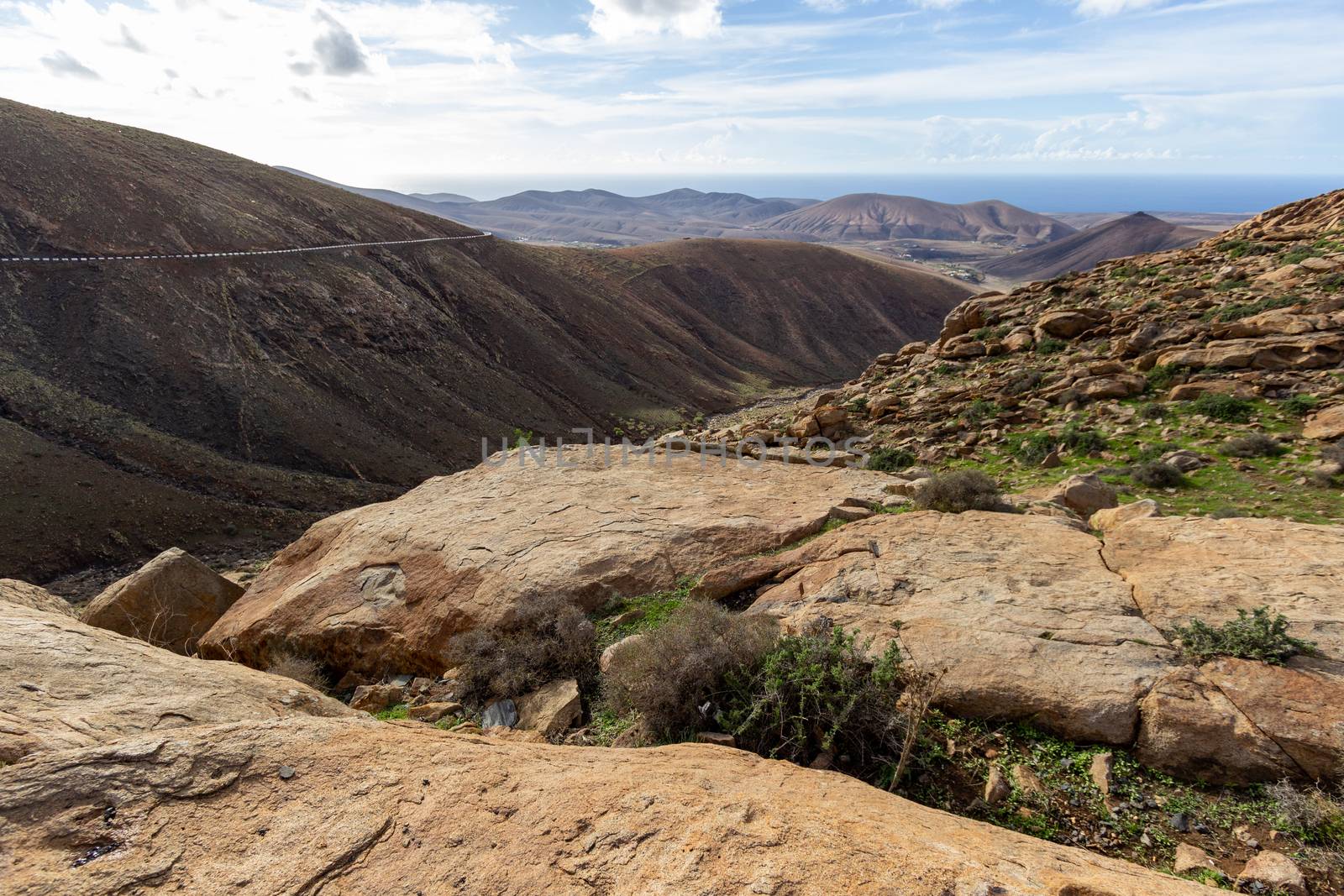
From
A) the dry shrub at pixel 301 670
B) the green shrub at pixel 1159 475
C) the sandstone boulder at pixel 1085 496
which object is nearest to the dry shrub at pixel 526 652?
the dry shrub at pixel 301 670

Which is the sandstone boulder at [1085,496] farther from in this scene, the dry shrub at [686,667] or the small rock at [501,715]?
the small rock at [501,715]

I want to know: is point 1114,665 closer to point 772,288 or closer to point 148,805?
point 148,805

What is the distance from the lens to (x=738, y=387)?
51875 millimetres

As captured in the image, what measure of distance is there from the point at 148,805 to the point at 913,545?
6.14 meters

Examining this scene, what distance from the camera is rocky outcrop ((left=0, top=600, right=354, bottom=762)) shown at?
3597mm

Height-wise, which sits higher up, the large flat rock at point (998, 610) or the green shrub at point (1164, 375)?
the green shrub at point (1164, 375)

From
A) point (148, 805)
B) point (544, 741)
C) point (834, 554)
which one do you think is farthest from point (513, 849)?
point (834, 554)

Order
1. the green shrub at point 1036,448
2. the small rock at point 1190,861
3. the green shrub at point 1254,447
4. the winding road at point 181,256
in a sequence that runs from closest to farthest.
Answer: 1. the small rock at point 1190,861
2. the green shrub at point 1254,447
3. the green shrub at point 1036,448
4. the winding road at point 181,256

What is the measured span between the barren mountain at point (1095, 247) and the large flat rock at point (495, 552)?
421 ft

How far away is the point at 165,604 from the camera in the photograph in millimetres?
9164

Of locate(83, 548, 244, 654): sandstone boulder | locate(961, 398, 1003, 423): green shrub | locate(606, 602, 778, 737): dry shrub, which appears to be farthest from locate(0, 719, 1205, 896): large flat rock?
locate(961, 398, 1003, 423): green shrub

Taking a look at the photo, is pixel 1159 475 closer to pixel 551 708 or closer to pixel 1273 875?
pixel 1273 875

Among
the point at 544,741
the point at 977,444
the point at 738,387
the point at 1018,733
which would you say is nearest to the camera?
the point at 1018,733

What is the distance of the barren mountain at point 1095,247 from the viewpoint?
121 meters
